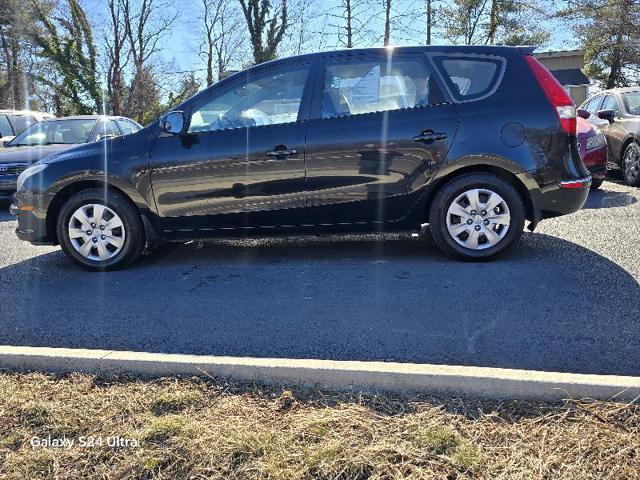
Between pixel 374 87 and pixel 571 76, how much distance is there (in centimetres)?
2823

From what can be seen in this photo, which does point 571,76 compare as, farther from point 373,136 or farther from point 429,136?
point 373,136

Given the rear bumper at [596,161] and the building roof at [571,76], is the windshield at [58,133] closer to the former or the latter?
the rear bumper at [596,161]

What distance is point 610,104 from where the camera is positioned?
955 centimetres

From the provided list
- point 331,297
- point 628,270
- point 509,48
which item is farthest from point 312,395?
point 509,48

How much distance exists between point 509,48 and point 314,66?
1.70 meters

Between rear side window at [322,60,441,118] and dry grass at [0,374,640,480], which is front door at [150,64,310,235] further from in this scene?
dry grass at [0,374,640,480]

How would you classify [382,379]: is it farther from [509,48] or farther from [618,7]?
[618,7]

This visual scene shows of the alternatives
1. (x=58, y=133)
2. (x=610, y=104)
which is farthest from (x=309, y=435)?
(x=610, y=104)

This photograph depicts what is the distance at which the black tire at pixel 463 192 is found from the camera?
443 centimetres

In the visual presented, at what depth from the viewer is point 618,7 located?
89.0ft

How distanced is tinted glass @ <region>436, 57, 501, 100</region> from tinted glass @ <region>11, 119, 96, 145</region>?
23.7 ft

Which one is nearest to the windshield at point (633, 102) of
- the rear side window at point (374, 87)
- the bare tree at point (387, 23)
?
the rear side window at point (374, 87)

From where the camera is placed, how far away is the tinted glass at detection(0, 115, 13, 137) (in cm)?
1180

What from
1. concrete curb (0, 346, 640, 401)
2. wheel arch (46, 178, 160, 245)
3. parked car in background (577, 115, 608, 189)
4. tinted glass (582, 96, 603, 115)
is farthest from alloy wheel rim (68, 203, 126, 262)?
tinted glass (582, 96, 603, 115)
